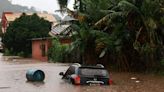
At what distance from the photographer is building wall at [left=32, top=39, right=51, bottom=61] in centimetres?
5422

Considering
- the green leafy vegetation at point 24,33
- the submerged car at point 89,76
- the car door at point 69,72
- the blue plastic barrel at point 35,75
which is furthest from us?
the green leafy vegetation at point 24,33

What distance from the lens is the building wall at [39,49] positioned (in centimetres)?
5422

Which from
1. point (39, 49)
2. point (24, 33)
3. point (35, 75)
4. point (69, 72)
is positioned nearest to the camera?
point (69, 72)

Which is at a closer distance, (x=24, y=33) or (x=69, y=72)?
(x=69, y=72)

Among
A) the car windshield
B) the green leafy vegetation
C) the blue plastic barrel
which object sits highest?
the green leafy vegetation

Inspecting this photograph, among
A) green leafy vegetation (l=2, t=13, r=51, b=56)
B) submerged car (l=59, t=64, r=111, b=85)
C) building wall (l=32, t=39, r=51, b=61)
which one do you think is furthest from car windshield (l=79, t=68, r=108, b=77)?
green leafy vegetation (l=2, t=13, r=51, b=56)

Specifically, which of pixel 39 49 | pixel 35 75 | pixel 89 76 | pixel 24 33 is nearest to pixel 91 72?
pixel 89 76

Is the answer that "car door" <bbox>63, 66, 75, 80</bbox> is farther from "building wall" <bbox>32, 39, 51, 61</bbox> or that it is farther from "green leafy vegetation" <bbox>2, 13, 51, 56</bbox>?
"green leafy vegetation" <bbox>2, 13, 51, 56</bbox>

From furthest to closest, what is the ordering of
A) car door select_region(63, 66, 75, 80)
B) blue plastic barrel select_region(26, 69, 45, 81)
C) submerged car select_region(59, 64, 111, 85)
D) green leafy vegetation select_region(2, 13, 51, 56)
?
green leafy vegetation select_region(2, 13, 51, 56) < blue plastic barrel select_region(26, 69, 45, 81) < car door select_region(63, 66, 75, 80) < submerged car select_region(59, 64, 111, 85)

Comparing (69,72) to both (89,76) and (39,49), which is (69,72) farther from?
(39,49)

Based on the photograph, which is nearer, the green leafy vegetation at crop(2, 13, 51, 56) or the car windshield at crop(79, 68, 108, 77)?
the car windshield at crop(79, 68, 108, 77)

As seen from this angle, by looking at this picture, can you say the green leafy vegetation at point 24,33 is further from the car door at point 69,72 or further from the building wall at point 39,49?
the car door at point 69,72

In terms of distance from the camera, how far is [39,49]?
57938 millimetres

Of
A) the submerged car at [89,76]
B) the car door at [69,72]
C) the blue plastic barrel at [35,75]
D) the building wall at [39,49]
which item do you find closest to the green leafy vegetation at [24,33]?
the building wall at [39,49]
